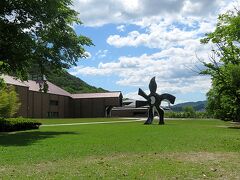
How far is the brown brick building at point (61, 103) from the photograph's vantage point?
270 ft

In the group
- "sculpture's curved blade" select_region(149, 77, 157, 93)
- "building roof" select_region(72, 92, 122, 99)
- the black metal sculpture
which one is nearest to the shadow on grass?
the black metal sculpture

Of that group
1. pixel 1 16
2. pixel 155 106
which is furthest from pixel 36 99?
pixel 1 16

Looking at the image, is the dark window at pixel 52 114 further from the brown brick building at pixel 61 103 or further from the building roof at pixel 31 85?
the building roof at pixel 31 85

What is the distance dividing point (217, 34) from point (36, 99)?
5161 cm

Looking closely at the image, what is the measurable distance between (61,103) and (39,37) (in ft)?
224

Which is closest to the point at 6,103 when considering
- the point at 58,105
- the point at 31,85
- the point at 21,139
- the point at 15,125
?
the point at 15,125

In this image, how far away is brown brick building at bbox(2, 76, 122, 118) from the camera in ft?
270

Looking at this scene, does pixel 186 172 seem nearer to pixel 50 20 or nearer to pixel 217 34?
pixel 50 20

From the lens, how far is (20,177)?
33.4ft

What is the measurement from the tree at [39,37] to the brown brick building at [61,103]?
4847cm

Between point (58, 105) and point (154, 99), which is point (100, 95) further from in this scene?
point (154, 99)

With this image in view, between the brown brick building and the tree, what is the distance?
48.5 metres

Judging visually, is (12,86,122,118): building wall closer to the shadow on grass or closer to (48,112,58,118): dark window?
(48,112,58,118): dark window

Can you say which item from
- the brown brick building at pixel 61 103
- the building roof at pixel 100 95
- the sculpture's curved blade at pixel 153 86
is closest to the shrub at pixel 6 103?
the sculpture's curved blade at pixel 153 86
